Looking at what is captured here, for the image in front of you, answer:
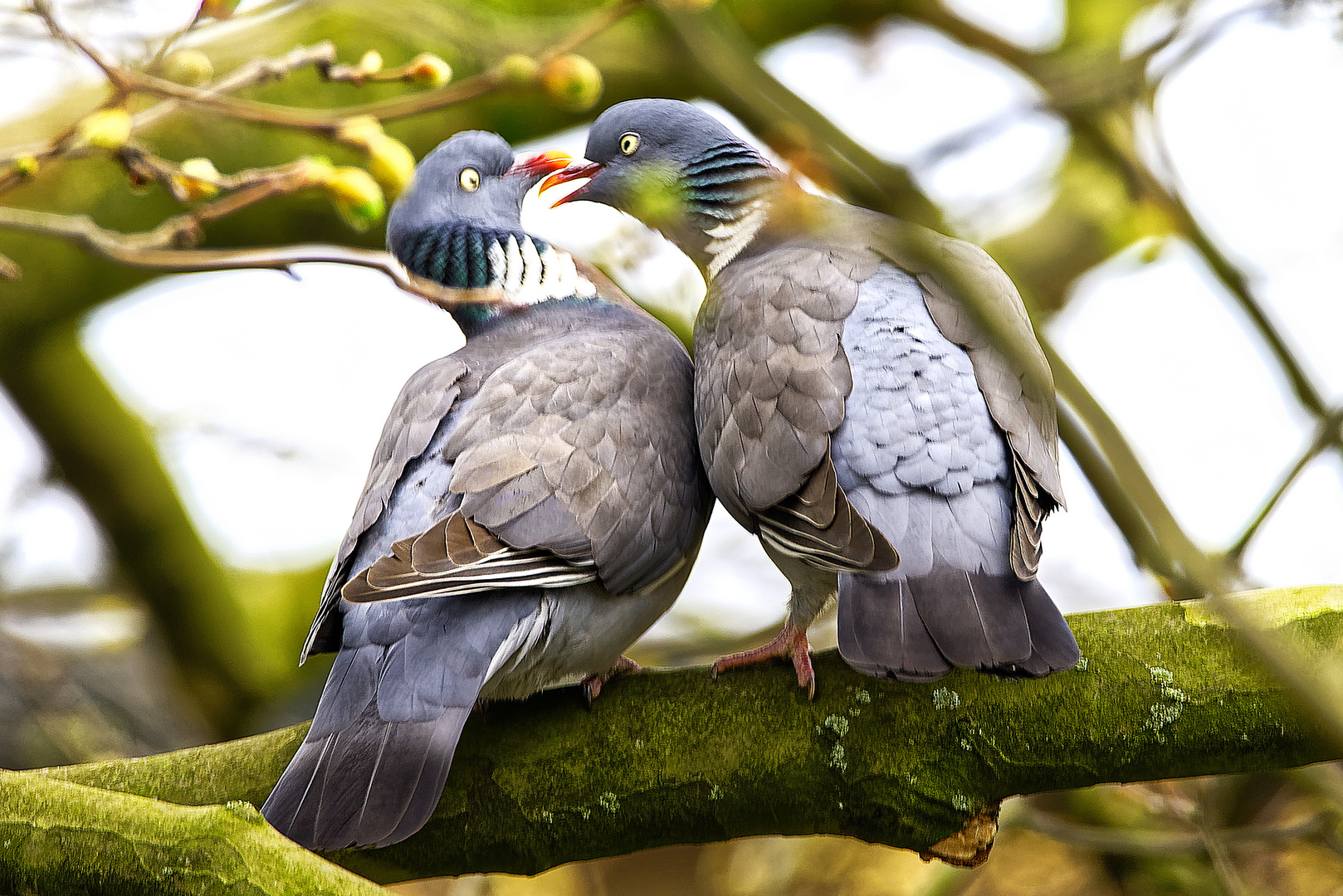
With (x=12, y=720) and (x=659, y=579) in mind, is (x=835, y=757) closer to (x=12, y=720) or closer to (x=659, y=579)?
(x=659, y=579)

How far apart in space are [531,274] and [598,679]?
3.29 feet

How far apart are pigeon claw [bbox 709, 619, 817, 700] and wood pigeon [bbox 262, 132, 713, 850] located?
20 cm

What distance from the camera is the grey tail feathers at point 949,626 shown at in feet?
5.33

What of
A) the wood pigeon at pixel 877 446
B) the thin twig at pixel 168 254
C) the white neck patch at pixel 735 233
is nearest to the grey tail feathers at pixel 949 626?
the wood pigeon at pixel 877 446

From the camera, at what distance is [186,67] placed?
1.69 metres

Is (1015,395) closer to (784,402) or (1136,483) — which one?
(784,402)

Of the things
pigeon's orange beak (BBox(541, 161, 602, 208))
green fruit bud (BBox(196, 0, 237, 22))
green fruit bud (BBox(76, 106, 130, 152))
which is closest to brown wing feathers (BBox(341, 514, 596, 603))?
green fruit bud (BBox(76, 106, 130, 152))

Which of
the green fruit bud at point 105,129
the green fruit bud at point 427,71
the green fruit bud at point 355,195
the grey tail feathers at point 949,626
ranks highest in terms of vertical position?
the green fruit bud at point 105,129

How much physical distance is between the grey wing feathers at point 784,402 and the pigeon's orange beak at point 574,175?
0.57m

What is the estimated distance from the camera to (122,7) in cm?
170

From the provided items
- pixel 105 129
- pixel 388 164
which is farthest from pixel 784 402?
pixel 105 129

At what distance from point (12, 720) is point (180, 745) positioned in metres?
0.62

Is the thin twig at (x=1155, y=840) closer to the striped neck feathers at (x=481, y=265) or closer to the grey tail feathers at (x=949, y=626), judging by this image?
the grey tail feathers at (x=949, y=626)

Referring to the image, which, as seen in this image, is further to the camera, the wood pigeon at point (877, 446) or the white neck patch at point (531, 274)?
the white neck patch at point (531, 274)
